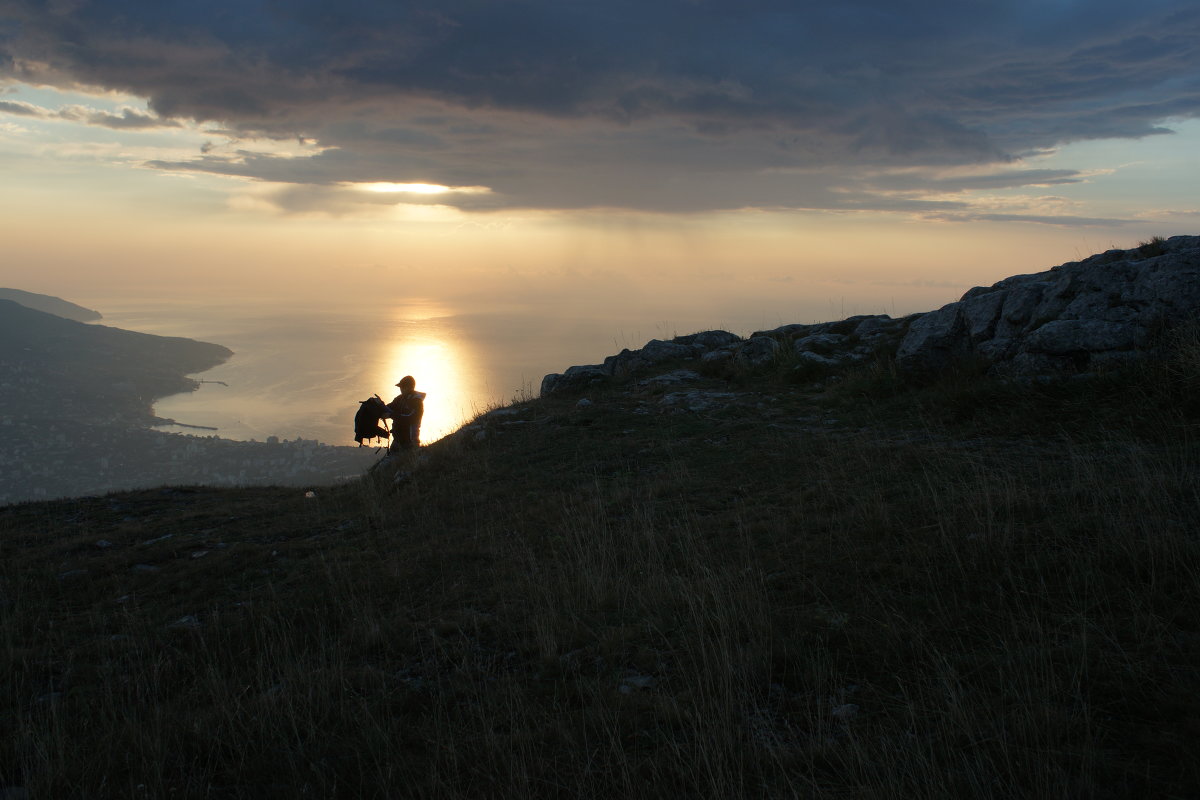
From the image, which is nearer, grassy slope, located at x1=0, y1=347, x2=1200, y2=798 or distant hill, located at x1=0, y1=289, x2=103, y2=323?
grassy slope, located at x1=0, y1=347, x2=1200, y2=798

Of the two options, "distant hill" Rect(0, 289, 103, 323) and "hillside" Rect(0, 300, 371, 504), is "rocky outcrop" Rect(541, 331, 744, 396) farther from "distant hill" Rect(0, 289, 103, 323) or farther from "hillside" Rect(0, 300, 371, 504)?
"distant hill" Rect(0, 289, 103, 323)

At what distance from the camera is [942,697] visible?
3.00 m

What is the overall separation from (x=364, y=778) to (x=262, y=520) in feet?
25.3

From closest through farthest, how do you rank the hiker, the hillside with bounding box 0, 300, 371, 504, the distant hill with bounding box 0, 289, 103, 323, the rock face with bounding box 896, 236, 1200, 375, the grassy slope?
the grassy slope, the rock face with bounding box 896, 236, 1200, 375, the hiker, the hillside with bounding box 0, 300, 371, 504, the distant hill with bounding box 0, 289, 103, 323

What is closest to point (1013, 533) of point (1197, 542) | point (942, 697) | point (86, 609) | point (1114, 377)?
point (1197, 542)

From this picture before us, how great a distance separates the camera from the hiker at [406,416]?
46.4ft

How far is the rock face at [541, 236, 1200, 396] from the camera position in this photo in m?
9.18

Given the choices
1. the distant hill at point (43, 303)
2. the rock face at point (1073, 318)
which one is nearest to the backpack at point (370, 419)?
the rock face at point (1073, 318)

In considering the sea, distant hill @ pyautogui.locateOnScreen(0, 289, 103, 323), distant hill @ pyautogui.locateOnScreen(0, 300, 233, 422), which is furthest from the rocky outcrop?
distant hill @ pyautogui.locateOnScreen(0, 289, 103, 323)

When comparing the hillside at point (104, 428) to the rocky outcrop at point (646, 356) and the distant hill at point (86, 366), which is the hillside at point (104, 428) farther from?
the rocky outcrop at point (646, 356)

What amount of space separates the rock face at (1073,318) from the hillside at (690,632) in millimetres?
654

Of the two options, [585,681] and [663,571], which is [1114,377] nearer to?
[663,571]

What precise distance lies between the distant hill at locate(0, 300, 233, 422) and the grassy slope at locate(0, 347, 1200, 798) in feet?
283

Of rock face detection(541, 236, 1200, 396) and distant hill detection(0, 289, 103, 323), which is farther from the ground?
distant hill detection(0, 289, 103, 323)
